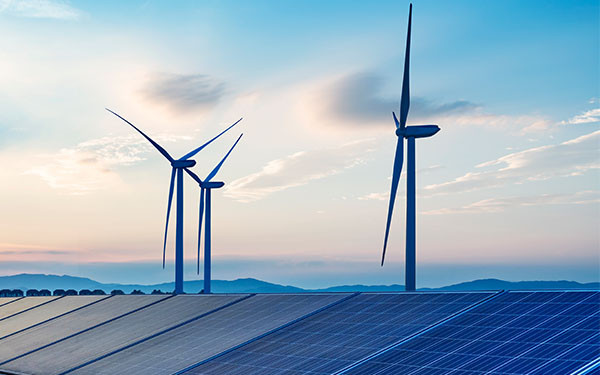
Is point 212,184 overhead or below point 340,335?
overhead

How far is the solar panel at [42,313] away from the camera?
66069 mm

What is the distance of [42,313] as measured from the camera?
71500 millimetres

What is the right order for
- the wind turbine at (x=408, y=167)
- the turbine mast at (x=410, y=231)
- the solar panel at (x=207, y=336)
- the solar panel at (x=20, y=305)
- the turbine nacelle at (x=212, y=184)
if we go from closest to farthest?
the solar panel at (x=207, y=336) < the turbine mast at (x=410, y=231) < the wind turbine at (x=408, y=167) < the solar panel at (x=20, y=305) < the turbine nacelle at (x=212, y=184)

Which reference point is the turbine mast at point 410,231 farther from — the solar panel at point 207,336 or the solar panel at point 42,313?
the solar panel at point 42,313

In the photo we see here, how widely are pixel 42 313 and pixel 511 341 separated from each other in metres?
55.3

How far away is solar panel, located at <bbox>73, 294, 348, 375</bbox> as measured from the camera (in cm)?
3981

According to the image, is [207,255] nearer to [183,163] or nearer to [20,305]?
[183,163]

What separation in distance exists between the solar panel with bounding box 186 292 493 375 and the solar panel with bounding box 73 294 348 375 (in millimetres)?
2022

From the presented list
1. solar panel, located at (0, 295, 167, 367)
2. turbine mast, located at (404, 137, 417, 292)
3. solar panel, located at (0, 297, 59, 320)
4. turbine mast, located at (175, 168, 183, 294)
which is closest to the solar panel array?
solar panel, located at (0, 295, 167, 367)

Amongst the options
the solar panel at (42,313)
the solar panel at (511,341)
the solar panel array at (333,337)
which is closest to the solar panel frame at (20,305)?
the solar panel at (42,313)

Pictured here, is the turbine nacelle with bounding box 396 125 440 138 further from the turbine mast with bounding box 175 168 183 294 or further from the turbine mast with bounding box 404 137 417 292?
the turbine mast with bounding box 175 168 183 294

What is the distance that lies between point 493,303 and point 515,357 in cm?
791

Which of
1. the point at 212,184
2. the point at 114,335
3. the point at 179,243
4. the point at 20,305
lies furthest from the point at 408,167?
the point at 20,305

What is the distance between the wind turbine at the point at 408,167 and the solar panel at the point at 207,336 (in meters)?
5.03
